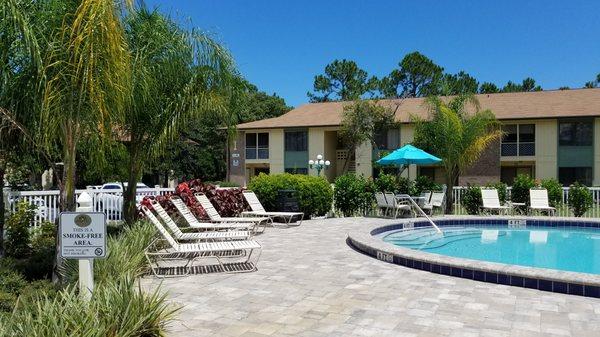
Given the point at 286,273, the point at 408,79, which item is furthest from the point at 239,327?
the point at 408,79

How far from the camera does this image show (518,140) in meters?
31.9

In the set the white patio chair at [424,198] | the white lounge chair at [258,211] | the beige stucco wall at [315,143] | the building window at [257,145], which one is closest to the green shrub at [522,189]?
the white patio chair at [424,198]

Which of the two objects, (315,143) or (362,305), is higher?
(315,143)

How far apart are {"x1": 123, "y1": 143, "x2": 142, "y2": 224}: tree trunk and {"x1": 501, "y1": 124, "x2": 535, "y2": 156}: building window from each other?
2711cm

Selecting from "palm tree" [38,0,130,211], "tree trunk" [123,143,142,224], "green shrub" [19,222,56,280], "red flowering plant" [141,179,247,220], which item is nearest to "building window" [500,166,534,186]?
"red flowering plant" [141,179,247,220]

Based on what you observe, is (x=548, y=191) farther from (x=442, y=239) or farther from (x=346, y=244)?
(x=346, y=244)

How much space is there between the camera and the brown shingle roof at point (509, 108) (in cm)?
2972

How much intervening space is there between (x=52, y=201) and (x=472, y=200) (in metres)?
13.0

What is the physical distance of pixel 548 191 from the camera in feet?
55.7

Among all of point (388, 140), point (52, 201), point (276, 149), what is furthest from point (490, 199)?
point (276, 149)

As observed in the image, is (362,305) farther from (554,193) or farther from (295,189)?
(554,193)

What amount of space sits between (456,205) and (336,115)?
18.8 metres

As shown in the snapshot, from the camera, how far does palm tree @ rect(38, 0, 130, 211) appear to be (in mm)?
5180

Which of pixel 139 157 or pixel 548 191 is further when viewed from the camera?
pixel 548 191
